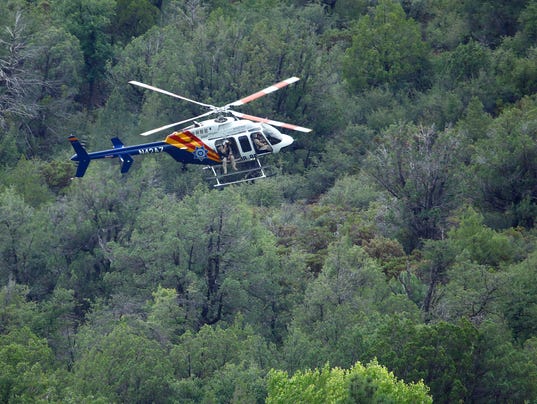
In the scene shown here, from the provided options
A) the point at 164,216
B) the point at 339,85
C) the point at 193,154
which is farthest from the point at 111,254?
the point at 339,85

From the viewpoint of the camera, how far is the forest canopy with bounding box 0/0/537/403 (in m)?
48.8

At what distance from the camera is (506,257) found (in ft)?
191

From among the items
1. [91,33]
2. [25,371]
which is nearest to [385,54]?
[91,33]

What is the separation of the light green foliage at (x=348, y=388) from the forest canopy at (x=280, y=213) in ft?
0.22

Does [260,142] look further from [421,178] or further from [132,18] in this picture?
[132,18]

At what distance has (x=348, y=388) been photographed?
41500 mm

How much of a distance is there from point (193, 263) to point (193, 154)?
4.84 m

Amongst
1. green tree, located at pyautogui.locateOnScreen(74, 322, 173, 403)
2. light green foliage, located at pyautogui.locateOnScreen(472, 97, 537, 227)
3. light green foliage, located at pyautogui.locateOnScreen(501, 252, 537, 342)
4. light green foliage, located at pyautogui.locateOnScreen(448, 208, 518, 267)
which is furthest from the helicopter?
light green foliage, located at pyautogui.locateOnScreen(472, 97, 537, 227)

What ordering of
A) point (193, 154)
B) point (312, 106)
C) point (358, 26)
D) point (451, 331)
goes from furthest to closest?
point (358, 26), point (312, 106), point (193, 154), point (451, 331)

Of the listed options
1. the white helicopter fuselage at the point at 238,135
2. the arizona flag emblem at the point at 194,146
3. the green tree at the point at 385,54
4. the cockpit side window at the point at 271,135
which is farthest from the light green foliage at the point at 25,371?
the green tree at the point at 385,54

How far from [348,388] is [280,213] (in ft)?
83.3

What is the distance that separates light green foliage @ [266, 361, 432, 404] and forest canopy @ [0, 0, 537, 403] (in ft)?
0.22

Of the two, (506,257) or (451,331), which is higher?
(451,331)

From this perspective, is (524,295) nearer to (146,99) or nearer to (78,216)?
(78,216)
